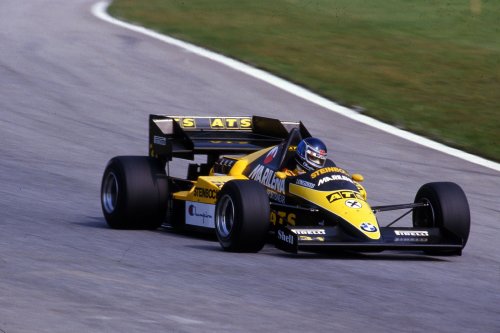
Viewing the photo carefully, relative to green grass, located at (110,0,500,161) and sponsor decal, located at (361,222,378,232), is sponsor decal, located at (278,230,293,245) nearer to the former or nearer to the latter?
sponsor decal, located at (361,222,378,232)

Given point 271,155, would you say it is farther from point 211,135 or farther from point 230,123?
point 230,123

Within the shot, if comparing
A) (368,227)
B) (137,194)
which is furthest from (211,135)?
(368,227)

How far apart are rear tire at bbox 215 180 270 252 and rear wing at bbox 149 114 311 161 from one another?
1.89m

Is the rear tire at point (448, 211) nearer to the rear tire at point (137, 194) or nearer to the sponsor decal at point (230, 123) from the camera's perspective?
the rear tire at point (137, 194)

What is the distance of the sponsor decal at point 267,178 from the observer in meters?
10.8

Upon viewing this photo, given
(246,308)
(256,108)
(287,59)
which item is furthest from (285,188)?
(287,59)

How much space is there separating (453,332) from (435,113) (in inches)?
A: 493

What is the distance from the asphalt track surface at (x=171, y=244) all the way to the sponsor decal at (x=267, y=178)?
73 cm

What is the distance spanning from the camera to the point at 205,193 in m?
11.1

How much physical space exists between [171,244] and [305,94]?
33.9 ft

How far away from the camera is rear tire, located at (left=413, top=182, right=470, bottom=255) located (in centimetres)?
1044

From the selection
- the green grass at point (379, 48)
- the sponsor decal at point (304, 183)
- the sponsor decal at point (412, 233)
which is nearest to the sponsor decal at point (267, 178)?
the sponsor decal at point (304, 183)

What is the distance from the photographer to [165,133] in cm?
1225

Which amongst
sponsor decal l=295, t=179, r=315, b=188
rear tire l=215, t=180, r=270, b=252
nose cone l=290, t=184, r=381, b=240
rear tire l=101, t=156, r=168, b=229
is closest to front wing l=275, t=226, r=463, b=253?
nose cone l=290, t=184, r=381, b=240
